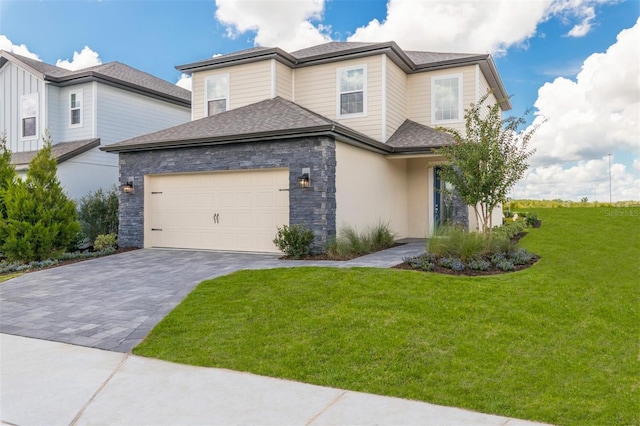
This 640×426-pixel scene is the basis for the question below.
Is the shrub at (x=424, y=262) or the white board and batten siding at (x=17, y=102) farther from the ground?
the white board and batten siding at (x=17, y=102)

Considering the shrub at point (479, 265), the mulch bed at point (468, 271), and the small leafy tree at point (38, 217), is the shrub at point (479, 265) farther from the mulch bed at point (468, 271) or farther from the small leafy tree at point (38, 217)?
the small leafy tree at point (38, 217)

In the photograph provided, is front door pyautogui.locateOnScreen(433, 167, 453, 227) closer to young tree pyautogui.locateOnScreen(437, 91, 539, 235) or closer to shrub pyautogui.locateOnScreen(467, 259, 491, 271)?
young tree pyautogui.locateOnScreen(437, 91, 539, 235)

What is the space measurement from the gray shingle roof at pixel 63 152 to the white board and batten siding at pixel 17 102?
0.61m

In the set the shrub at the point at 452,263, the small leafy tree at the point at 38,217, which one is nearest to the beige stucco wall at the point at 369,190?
the shrub at the point at 452,263

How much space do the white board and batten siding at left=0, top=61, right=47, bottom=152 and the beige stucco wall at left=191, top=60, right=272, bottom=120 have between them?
6222 millimetres

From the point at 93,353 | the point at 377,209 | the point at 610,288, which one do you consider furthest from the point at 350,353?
the point at 377,209

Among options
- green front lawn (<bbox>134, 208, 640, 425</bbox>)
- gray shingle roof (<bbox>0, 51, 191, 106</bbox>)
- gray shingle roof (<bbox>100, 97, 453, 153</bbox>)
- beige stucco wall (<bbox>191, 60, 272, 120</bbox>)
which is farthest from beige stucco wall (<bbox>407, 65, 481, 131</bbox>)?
gray shingle roof (<bbox>0, 51, 191, 106</bbox>)

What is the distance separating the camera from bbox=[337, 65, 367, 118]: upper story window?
13445mm

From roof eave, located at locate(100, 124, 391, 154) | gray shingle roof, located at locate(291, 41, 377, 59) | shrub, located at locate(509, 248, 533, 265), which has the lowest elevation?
shrub, located at locate(509, 248, 533, 265)

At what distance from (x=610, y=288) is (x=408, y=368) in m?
4.17

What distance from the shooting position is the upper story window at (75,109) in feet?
54.8

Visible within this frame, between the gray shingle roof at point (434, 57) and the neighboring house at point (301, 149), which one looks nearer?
the neighboring house at point (301, 149)

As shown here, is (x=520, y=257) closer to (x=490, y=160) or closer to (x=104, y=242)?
(x=490, y=160)

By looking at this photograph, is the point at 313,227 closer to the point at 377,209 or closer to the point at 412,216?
the point at 377,209
